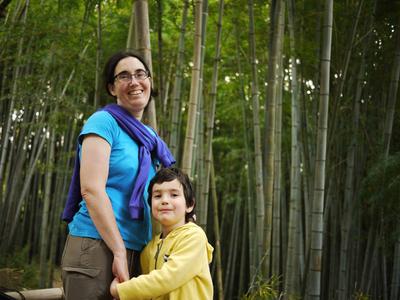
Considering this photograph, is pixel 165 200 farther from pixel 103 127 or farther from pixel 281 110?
pixel 281 110

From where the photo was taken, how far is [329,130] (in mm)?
4078

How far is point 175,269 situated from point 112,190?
0.27 metres

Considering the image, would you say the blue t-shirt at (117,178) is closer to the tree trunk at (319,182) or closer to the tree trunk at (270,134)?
the tree trunk at (319,182)

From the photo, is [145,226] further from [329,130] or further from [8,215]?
[8,215]

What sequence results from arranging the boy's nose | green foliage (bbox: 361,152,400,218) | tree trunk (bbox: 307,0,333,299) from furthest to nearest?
green foliage (bbox: 361,152,400,218) → tree trunk (bbox: 307,0,333,299) → the boy's nose

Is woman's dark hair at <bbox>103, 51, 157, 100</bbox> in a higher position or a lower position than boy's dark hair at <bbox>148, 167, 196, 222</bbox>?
higher

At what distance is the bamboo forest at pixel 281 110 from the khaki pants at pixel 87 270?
128 cm

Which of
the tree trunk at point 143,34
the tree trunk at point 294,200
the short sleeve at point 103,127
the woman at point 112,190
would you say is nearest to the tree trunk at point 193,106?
the tree trunk at point 143,34

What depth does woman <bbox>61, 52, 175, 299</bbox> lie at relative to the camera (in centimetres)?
127

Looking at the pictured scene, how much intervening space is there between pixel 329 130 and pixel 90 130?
3078 mm

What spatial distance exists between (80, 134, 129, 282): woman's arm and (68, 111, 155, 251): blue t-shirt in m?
0.05

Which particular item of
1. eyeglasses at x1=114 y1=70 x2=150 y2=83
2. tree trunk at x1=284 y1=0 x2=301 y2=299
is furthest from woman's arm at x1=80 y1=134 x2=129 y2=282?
tree trunk at x1=284 y1=0 x2=301 y2=299

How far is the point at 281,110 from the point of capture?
4.61m

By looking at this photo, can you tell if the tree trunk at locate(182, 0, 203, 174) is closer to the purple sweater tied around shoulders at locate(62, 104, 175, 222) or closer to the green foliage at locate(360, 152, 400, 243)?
the purple sweater tied around shoulders at locate(62, 104, 175, 222)
